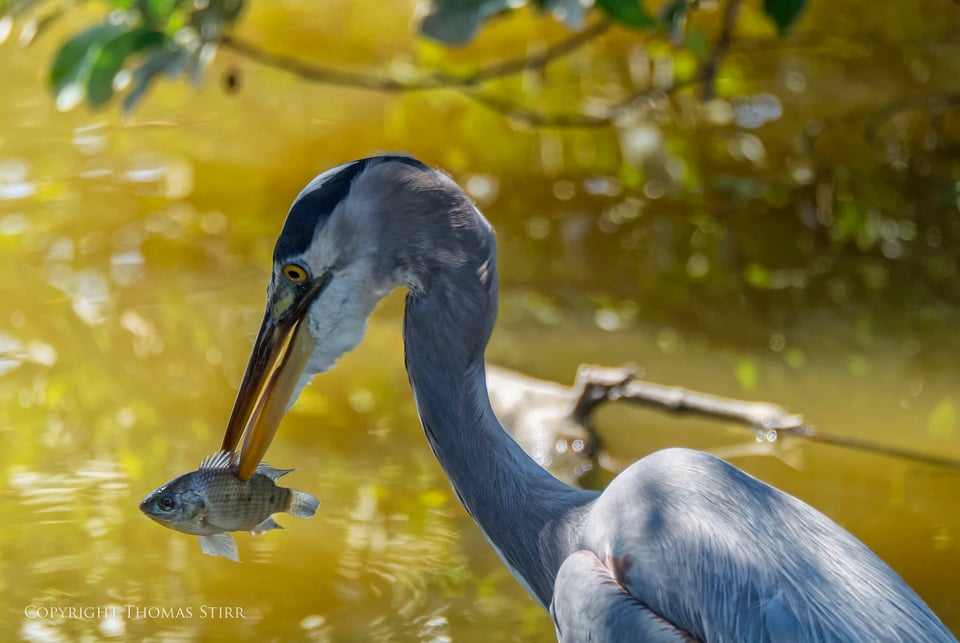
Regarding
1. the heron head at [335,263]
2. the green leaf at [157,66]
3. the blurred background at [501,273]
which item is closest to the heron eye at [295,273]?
the heron head at [335,263]

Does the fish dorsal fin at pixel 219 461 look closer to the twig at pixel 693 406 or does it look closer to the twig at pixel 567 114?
the twig at pixel 693 406

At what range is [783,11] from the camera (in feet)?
13.8

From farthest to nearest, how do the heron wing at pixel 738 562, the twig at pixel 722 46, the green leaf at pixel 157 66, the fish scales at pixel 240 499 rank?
the twig at pixel 722 46 < the green leaf at pixel 157 66 < the fish scales at pixel 240 499 < the heron wing at pixel 738 562

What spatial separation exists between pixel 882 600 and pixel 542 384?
2.38 metres

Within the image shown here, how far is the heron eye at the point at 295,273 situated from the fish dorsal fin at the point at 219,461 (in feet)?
1.14

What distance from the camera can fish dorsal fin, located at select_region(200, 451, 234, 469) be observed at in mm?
2496

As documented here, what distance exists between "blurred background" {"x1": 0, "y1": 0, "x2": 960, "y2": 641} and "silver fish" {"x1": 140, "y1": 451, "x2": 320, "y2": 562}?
2.92ft

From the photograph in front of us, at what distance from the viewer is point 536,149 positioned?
7277mm

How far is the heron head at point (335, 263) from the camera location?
2.51 meters

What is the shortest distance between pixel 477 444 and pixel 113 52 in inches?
A: 109

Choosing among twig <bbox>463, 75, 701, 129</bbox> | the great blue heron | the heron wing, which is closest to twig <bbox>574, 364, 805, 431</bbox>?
the great blue heron

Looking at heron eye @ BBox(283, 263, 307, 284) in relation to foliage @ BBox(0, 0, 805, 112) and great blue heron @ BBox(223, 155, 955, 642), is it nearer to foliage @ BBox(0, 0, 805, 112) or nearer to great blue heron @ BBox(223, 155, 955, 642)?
great blue heron @ BBox(223, 155, 955, 642)

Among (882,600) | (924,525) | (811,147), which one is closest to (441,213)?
(882,600)

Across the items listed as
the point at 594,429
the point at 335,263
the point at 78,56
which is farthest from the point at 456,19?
the point at 335,263
